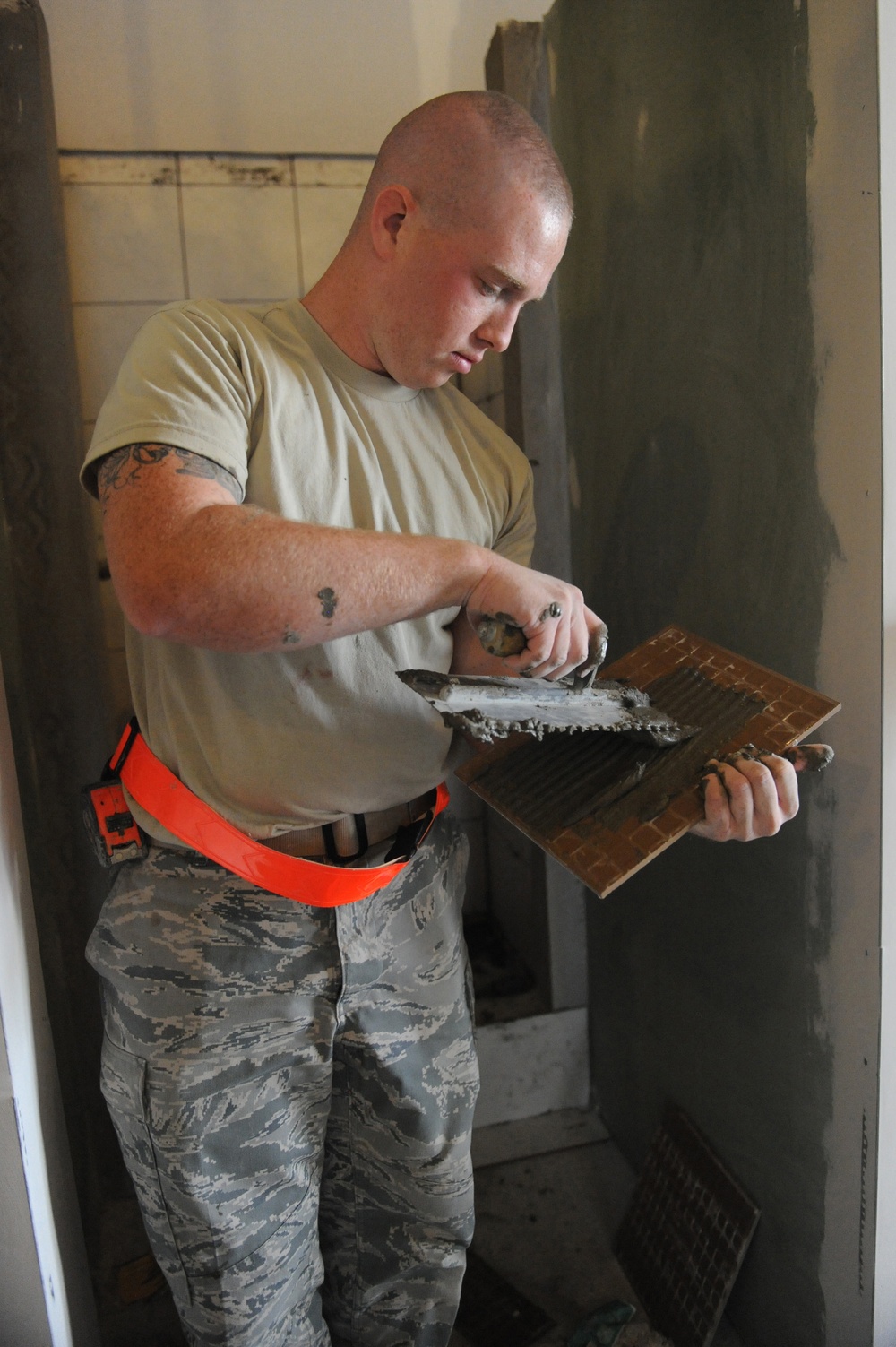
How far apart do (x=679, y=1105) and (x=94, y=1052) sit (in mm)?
1093

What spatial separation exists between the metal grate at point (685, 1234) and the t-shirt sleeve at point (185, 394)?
137cm

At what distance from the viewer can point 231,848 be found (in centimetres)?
110

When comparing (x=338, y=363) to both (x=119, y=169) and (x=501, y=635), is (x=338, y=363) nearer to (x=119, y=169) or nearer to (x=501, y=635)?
(x=501, y=635)

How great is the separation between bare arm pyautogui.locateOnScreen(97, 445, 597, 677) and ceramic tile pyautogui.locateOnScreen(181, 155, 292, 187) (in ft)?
3.52

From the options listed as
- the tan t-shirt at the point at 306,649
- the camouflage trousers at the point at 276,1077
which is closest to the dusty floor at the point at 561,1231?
the camouflage trousers at the point at 276,1077

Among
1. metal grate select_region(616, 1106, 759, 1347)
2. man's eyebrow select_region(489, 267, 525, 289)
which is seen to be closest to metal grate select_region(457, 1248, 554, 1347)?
metal grate select_region(616, 1106, 759, 1347)

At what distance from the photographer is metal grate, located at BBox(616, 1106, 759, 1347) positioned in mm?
1437

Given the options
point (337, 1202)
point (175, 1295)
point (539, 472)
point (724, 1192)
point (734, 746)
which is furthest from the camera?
point (539, 472)

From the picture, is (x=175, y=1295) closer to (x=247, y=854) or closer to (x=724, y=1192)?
(x=247, y=854)

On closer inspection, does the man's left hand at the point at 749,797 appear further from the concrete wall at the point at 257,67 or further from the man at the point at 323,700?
the concrete wall at the point at 257,67

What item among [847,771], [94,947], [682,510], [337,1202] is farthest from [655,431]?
[337,1202]

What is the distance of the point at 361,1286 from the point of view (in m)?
1.38

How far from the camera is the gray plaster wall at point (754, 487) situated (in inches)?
43.8

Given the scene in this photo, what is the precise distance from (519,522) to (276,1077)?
0.84 metres
